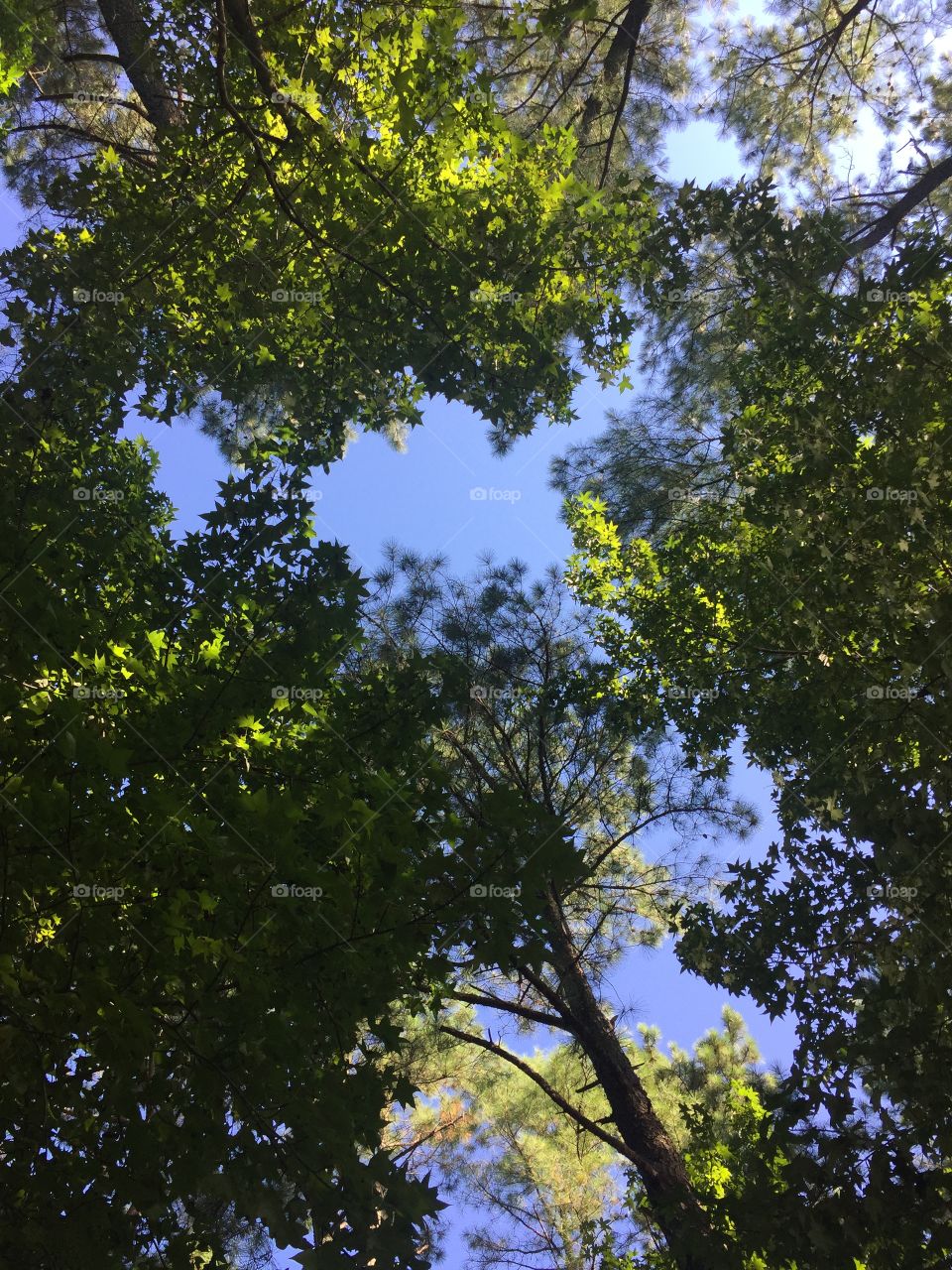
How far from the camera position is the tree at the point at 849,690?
292 centimetres

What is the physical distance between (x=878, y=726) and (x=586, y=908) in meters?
4.00

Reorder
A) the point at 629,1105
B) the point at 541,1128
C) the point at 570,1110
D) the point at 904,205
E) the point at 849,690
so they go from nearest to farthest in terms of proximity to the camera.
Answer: the point at 849,690, the point at 570,1110, the point at 629,1105, the point at 904,205, the point at 541,1128

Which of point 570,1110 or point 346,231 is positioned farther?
point 570,1110

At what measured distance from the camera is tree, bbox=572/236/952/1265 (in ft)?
9.57

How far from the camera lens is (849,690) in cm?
407

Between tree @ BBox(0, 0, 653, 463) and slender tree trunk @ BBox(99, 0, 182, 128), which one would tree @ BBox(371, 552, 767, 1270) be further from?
slender tree trunk @ BBox(99, 0, 182, 128)

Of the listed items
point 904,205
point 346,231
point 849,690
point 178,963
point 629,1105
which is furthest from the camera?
point 904,205

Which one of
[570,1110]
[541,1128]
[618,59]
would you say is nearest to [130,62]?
[618,59]

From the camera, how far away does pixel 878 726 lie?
4.05 m

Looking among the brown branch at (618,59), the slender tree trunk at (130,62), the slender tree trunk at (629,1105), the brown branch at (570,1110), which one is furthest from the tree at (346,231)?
the brown branch at (570,1110)

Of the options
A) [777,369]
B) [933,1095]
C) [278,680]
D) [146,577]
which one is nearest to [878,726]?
[933,1095]

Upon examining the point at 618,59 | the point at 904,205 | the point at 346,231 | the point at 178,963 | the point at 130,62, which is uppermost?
the point at 618,59

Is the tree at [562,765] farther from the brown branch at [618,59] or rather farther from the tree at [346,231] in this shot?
the brown branch at [618,59]

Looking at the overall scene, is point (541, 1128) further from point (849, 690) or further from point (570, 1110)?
point (849, 690)
